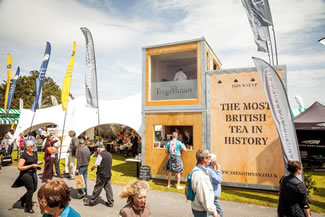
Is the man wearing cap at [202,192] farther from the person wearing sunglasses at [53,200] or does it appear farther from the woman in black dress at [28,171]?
the woman in black dress at [28,171]

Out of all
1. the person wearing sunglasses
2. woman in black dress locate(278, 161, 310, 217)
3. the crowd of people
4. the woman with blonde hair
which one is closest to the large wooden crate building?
the crowd of people

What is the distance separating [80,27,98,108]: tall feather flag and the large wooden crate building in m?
2.08

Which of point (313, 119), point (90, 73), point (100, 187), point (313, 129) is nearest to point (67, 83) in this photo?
point (90, 73)

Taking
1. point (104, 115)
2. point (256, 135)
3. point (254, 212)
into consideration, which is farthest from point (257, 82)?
point (104, 115)

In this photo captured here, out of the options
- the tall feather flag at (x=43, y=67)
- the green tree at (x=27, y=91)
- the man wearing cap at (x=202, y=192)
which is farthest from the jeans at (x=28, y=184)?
the green tree at (x=27, y=91)

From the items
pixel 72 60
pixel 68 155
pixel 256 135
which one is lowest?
pixel 68 155

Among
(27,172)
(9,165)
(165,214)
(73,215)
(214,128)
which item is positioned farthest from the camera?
(9,165)

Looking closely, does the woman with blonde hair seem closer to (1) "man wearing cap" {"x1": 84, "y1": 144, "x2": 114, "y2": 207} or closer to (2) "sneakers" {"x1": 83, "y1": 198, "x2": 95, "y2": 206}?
(1) "man wearing cap" {"x1": 84, "y1": 144, "x2": 114, "y2": 207}

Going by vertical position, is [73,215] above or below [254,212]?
above

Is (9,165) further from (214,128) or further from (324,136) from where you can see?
(324,136)

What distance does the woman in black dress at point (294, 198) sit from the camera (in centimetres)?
298

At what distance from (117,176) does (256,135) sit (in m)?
5.84

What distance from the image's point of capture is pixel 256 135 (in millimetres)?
7172

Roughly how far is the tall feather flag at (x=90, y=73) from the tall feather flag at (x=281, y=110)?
6.31m
